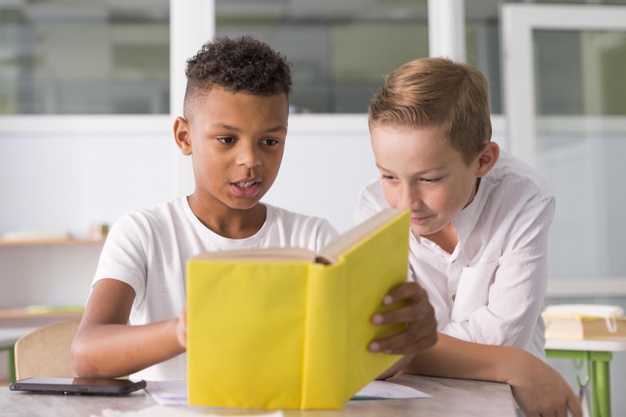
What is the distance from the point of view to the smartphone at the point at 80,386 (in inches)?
42.6

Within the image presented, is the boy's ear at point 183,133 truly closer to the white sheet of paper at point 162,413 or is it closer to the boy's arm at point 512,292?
the boy's arm at point 512,292

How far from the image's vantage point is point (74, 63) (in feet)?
15.6

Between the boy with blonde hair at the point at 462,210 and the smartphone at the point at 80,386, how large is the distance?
0.45 meters

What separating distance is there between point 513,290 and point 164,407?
0.70 meters

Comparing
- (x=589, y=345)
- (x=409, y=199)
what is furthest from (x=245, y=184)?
(x=589, y=345)

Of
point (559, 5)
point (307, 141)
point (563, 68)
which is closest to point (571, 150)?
point (563, 68)

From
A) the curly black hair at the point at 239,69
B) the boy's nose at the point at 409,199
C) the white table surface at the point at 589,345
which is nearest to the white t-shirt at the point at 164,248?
the curly black hair at the point at 239,69

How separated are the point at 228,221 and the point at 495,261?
533mm

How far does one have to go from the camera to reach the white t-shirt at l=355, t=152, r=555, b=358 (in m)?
1.41

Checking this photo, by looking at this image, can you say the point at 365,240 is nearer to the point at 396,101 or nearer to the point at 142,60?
the point at 396,101

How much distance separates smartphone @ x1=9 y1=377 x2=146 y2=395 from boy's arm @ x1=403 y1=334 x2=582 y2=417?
1.48ft

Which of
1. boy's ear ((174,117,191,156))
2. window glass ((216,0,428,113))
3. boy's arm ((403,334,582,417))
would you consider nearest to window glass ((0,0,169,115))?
window glass ((216,0,428,113))

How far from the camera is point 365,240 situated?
0.90 meters

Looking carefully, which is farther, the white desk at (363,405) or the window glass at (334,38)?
the window glass at (334,38)
